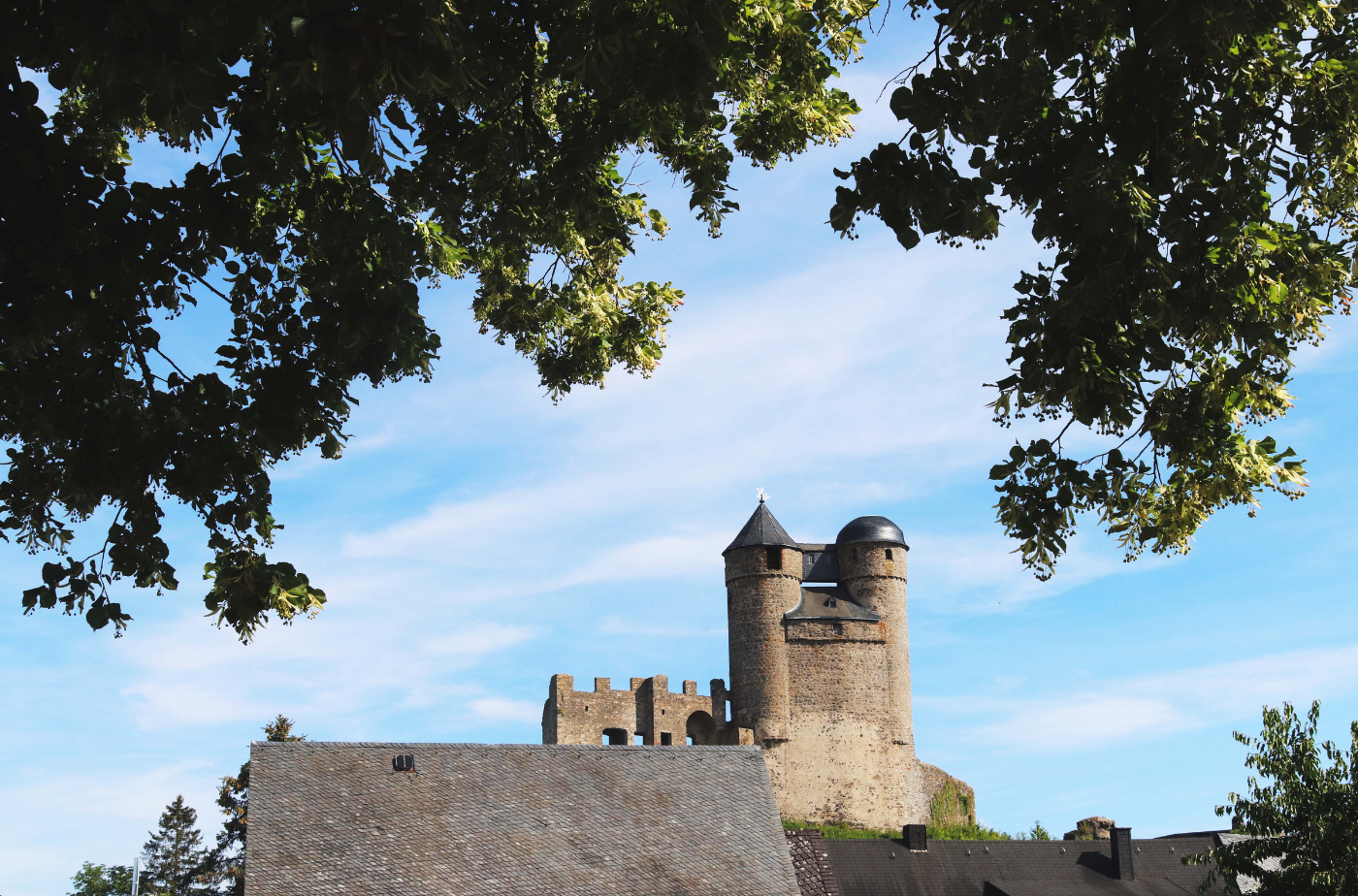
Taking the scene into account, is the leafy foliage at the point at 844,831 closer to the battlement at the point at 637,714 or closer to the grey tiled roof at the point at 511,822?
the battlement at the point at 637,714

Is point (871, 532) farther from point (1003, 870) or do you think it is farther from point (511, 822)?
point (511, 822)

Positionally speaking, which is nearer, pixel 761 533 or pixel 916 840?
pixel 916 840

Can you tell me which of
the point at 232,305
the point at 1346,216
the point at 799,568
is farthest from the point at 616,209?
the point at 799,568

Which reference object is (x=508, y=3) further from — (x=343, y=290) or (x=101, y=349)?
(x=101, y=349)

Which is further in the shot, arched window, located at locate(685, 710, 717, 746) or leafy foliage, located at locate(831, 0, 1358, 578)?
arched window, located at locate(685, 710, 717, 746)

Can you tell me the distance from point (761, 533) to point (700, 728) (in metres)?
8.27

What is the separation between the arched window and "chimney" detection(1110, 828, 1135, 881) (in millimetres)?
20422

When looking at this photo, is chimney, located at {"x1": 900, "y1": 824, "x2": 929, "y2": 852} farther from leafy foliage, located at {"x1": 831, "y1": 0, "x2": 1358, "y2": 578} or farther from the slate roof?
leafy foliage, located at {"x1": 831, "y1": 0, "x2": 1358, "y2": 578}

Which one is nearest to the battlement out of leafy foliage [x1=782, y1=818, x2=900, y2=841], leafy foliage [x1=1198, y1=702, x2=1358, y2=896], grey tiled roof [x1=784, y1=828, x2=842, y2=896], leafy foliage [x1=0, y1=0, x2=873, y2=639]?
leafy foliage [x1=782, y1=818, x2=900, y2=841]

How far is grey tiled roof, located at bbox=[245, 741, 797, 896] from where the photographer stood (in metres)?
20.7

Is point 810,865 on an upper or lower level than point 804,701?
lower

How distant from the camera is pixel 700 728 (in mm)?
53719

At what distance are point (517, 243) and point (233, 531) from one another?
9.97 ft

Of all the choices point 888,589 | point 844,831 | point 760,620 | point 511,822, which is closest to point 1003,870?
point 511,822
